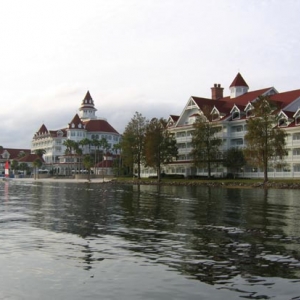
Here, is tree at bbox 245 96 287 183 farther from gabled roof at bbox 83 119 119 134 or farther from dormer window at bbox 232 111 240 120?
gabled roof at bbox 83 119 119 134

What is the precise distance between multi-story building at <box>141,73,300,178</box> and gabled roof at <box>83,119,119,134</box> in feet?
222

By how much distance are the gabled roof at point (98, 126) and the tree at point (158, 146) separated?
84.3m

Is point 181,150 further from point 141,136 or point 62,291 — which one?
point 62,291

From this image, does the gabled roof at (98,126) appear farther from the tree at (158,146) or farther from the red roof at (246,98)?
the tree at (158,146)

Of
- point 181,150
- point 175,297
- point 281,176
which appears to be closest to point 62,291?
point 175,297

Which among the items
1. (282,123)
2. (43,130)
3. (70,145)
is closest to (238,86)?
(282,123)

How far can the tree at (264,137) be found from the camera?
65500 millimetres

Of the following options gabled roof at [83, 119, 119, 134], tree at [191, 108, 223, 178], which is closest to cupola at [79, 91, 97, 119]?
gabled roof at [83, 119, 119, 134]

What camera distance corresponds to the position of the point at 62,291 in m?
9.61

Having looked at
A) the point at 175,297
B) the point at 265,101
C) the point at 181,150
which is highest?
the point at 265,101

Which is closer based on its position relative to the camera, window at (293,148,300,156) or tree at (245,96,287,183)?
tree at (245,96,287,183)

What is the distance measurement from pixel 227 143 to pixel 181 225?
238 feet

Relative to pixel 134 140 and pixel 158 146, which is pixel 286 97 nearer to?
pixel 158 146

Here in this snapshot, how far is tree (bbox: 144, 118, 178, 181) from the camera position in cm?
8712
